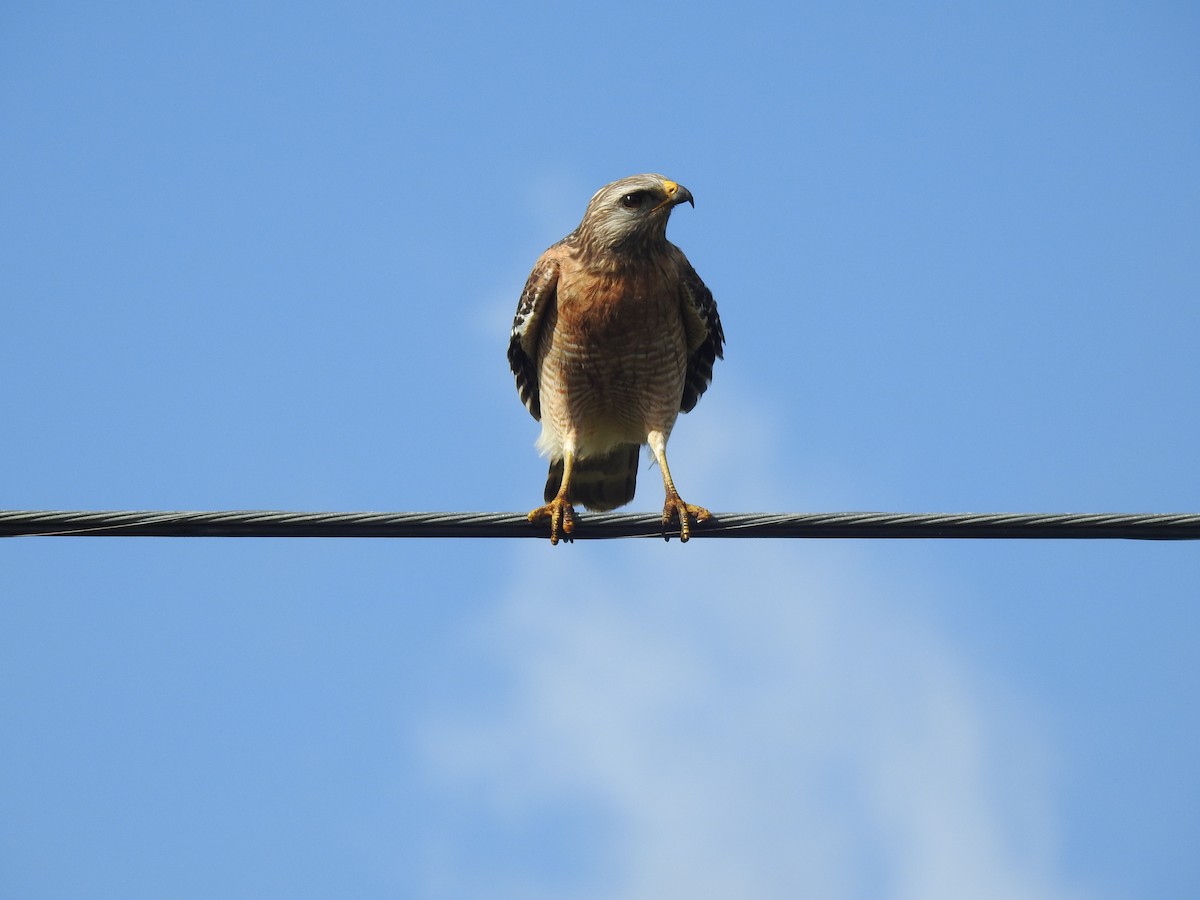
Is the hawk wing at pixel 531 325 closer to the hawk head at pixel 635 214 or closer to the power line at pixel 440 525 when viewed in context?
the hawk head at pixel 635 214

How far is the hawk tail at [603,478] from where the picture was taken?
9859 millimetres

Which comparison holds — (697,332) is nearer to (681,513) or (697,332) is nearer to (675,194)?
(675,194)

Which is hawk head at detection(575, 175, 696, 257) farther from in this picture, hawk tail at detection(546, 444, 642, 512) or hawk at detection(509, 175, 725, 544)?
hawk tail at detection(546, 444, 642, 512)

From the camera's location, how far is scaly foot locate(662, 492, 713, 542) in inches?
287

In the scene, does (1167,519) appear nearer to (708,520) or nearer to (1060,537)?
(1060,537)

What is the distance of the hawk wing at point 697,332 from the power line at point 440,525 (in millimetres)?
3365

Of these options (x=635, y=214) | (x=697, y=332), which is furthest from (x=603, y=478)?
(x=635, y=214)

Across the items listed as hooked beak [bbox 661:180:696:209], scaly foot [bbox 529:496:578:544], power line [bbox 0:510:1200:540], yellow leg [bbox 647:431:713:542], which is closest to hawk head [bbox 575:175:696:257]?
hooked beak [bbox 661:180:696:209]

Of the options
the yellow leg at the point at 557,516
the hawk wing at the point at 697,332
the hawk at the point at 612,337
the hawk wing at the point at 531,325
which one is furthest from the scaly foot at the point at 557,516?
the hawk wing at the point at 697,332

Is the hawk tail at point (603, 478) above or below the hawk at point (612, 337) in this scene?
below

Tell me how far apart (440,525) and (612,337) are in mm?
3117

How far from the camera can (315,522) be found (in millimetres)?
6105

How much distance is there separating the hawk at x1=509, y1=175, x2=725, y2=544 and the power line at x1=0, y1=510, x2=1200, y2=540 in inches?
93.2

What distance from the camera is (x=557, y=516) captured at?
7887 millimetres
